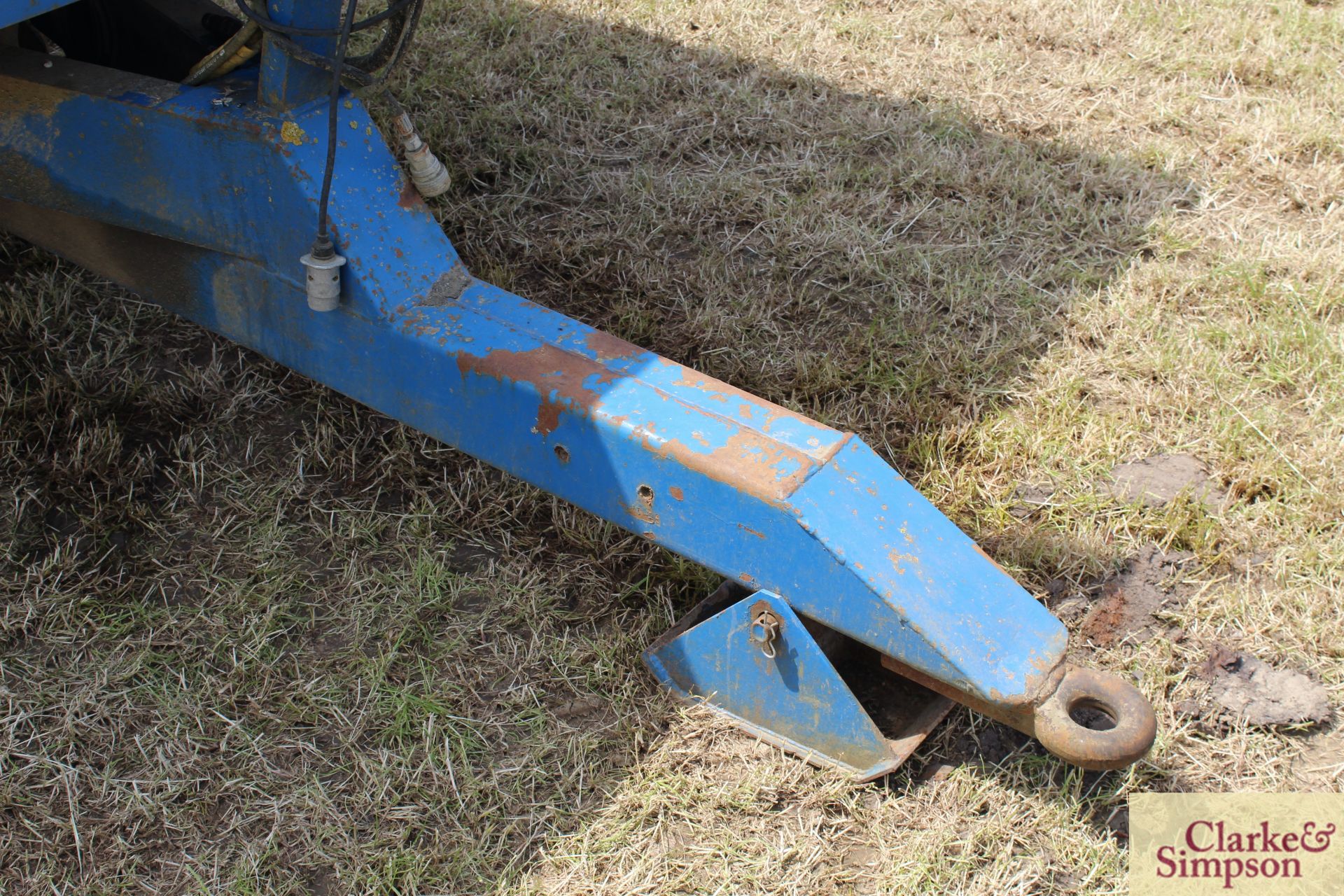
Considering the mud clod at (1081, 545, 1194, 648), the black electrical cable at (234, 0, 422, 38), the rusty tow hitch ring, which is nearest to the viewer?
the rusty tow hitch ring

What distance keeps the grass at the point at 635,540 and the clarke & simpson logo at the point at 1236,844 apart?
46 millimetres

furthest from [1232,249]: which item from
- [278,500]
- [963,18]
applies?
[278,500]

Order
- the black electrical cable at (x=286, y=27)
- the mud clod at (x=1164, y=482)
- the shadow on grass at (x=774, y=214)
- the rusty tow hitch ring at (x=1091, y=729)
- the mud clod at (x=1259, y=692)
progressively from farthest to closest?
1. the shadow on grass at (x=774, y=214)
2. the mud clod at (x=1164, y=482)
3. the mud clod at (x=1259, y=692)
4. the black electrical cable at (x=286, y=27)
5. the rusty tow hitch ring at (x=1091, y=729)

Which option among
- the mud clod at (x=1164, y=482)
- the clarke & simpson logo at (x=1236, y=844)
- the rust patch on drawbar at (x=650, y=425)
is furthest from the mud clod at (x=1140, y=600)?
the rust patch on drawbar at (x=650, y=425)

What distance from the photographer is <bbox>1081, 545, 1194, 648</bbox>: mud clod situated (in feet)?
7.00

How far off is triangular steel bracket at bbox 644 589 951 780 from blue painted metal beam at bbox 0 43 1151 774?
0.09 m

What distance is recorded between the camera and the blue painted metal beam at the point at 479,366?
5.42ft

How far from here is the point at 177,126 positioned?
1885 mm

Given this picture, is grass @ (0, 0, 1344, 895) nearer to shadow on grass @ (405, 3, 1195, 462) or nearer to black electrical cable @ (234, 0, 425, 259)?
shadow on grass @ (405, 3, 1195, 462)

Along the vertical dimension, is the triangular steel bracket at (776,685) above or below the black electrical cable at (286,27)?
below

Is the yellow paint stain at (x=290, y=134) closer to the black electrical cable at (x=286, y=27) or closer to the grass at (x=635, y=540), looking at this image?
the black electrical cable at (x=286, y=27)

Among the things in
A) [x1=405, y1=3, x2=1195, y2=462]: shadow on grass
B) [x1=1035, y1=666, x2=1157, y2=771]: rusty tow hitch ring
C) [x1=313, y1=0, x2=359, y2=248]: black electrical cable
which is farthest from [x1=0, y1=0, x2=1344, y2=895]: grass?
[x1=313, y1=0, x2=359, y2=248]: black electrical cable

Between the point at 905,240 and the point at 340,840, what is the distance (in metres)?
2.02

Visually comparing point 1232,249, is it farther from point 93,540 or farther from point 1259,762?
point 93,540
